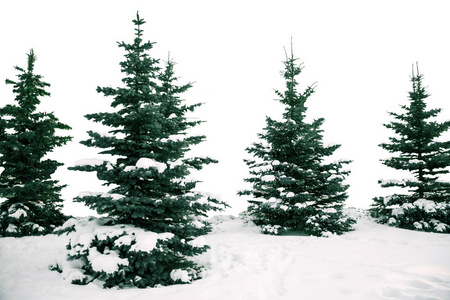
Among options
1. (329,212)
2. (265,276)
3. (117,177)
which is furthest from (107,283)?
(329,212)

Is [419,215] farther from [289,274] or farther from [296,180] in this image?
[289,274]

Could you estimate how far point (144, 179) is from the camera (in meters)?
5.88

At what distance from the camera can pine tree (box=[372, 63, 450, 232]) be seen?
10.7 metres

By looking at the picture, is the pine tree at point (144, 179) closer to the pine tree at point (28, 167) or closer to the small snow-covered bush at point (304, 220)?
the small snow-covered bush at point (304, 220)

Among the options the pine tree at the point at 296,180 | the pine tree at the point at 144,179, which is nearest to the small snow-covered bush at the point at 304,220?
the pine tree at the point at 296,180

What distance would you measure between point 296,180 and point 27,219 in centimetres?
1225

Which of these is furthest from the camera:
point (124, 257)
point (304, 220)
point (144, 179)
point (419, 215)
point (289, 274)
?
point (419, 215)

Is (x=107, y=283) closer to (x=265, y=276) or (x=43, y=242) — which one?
(x=265, y=276)

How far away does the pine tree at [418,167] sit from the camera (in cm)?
1068

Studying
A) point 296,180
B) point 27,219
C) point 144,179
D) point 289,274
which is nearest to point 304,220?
point 296,180

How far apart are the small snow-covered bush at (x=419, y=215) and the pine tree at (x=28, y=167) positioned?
53.5 ft

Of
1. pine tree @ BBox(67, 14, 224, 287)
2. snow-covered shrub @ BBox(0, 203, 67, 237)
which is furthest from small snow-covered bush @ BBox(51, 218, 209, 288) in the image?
snow-covered shrub @ BBox(0, 203, 67, 237)

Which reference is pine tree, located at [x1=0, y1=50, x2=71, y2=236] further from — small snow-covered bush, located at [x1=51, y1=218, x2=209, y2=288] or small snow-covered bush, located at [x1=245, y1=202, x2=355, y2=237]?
small snow-covered bush, located at [x1=245, y1=202, x2=355, y2=237]

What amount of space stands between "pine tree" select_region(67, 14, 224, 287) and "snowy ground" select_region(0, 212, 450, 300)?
1.88 ft
